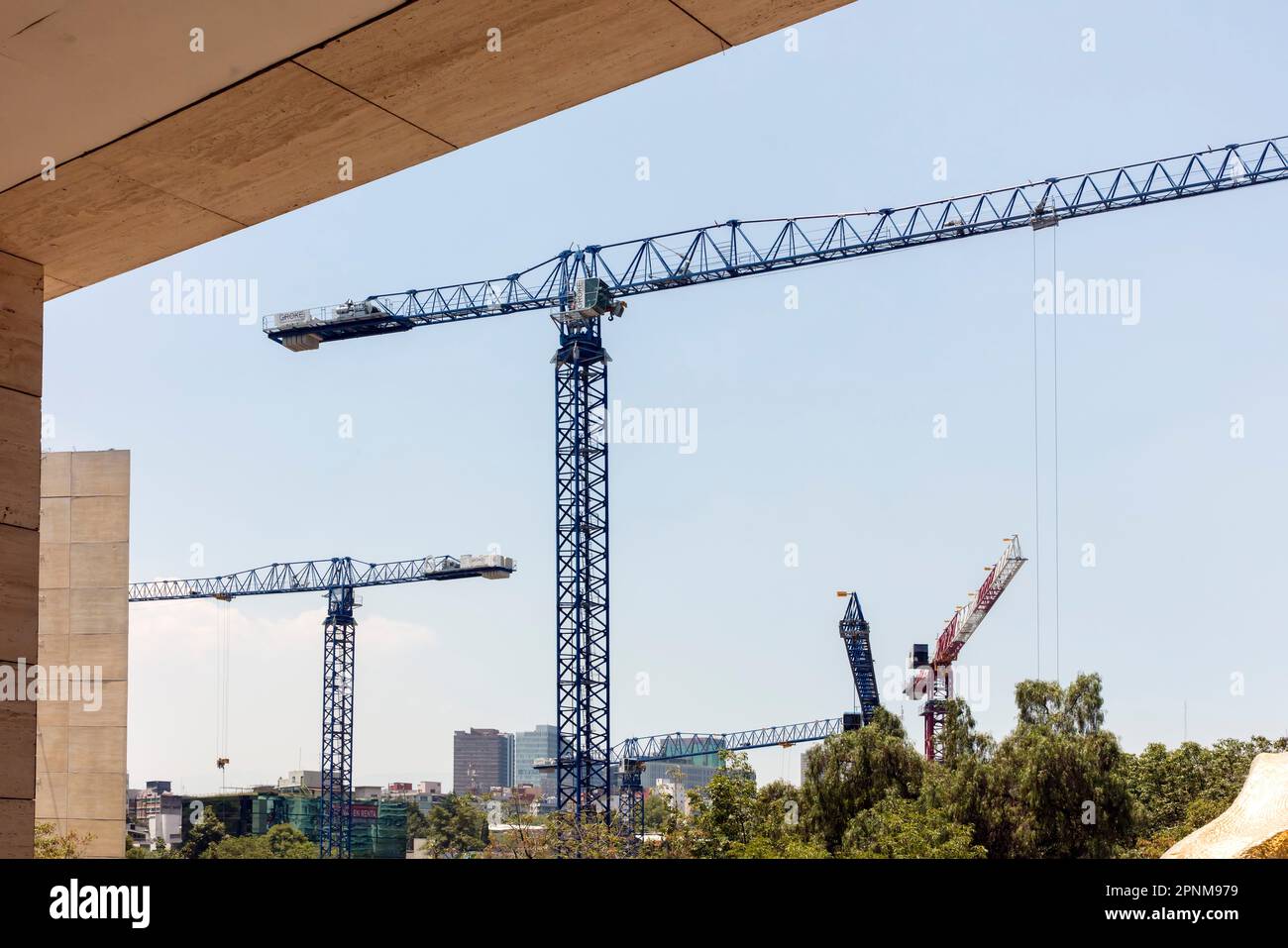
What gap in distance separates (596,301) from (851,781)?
3068 centimetres

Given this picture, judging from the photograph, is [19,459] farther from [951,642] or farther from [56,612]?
[951,642]

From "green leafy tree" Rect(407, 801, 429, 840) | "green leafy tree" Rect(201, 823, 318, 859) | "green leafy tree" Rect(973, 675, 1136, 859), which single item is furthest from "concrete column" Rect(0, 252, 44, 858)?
"green leafy tree" Rect(407, 801, 429, 840)

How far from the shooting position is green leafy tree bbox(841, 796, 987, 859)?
33.3m

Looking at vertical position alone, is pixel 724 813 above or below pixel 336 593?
below

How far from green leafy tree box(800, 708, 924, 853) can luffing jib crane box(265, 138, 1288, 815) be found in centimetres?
1827

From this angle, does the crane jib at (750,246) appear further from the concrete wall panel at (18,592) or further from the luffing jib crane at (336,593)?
the concrete wall panel at (18,592)

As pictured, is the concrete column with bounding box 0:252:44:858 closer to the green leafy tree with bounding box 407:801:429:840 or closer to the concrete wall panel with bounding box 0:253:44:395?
the concrete wall panel with bounding box 0:253:44:395

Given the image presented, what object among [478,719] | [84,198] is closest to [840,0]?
[84,198]

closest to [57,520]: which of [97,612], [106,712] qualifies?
[97,612]

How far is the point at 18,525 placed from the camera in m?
6.63

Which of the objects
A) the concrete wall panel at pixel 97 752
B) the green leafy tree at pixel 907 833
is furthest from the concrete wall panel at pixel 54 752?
the green leafy tree at pixel 907 833

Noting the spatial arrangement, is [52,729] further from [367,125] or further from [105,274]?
[367,125]

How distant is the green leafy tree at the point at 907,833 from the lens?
3331 centimetres

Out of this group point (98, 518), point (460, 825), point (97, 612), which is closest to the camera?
point (97, 612)
